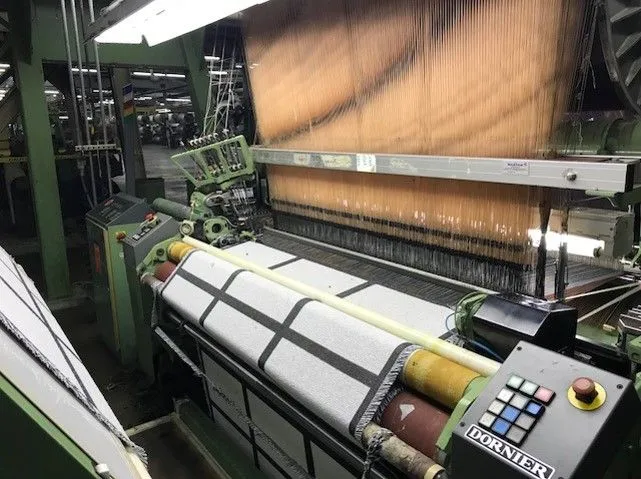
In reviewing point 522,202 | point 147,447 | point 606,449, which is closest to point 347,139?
point 522,202

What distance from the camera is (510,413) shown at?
3.20 feet

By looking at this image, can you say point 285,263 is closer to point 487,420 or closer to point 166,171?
point 487,420

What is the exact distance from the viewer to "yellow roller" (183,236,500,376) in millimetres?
1218

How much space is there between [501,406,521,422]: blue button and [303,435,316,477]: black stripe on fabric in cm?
96

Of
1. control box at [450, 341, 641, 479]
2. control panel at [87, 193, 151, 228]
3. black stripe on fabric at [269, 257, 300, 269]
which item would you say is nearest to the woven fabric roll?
black stripe on fabric at [269, 257, 300, 269]

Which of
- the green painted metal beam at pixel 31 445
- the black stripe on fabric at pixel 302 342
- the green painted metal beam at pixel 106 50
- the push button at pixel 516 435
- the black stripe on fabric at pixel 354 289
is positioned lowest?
the black stripe on fabric at pixel 302 342

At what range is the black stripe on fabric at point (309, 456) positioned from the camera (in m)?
1.80

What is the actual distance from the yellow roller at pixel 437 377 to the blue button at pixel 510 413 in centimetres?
18

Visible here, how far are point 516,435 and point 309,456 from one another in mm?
1056

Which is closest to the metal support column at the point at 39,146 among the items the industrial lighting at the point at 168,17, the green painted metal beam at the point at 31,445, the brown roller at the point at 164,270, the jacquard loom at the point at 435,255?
the industrial lighting at the point at 168,17

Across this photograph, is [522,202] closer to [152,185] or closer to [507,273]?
[507,273]

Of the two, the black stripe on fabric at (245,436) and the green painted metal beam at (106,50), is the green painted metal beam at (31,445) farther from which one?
the green painted metal beam at (106,50)

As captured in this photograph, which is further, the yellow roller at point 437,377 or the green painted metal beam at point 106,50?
the green painted metal beam at point 106,50

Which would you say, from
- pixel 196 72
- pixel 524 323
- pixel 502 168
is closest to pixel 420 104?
pixel 502 168
